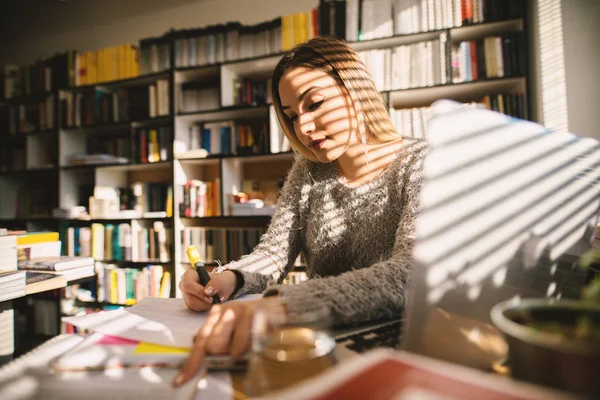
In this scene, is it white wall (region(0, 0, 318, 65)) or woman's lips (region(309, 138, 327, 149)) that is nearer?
woman's lips (region(309, 138, 327, 149))

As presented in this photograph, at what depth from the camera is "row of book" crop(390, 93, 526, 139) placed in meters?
2.00

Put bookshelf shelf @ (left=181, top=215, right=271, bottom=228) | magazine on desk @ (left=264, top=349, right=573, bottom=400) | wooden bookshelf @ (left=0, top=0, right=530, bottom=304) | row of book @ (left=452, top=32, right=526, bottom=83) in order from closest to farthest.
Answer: magazine on desk @ (left=264, top=349, right=573, bottom=400) < row of book @ (left=452, top=32, right=526, bottom=83) < wooden bookshelf @ (left=0, top=0, right=530, bottom=304) < bookshelf shelf @ (left=181, top=215, right=271, bottom=228)

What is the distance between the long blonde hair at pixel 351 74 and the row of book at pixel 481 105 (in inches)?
36.3

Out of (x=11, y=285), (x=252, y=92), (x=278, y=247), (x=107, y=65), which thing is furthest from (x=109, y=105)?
(x=278, y=247)

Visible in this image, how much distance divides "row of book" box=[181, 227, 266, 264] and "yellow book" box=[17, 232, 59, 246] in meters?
0.93

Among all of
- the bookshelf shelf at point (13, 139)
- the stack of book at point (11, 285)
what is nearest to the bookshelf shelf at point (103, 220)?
the bookshelf shelf at point (13, 139)

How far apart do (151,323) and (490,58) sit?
222cm

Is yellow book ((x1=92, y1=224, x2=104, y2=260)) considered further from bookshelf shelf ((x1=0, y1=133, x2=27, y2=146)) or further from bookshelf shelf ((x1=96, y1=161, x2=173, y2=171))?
bookshelf shelf ((x1=0, y1=133, x2=27, y2=146))

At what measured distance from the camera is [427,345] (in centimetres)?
37

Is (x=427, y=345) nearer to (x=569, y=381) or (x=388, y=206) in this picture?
(x=569, y=381)

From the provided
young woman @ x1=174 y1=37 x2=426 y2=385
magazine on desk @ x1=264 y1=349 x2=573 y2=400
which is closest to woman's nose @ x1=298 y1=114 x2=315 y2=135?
young woman @ x1=174 y1=37 x2=426 y2=385

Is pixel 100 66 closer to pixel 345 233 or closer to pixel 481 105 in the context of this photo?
pixel 345 233

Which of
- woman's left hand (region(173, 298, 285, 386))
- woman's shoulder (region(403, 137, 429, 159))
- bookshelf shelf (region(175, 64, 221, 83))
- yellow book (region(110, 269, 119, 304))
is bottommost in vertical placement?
yellow book (region(110, 269, 119, 304))

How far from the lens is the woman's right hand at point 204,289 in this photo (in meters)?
0.71
